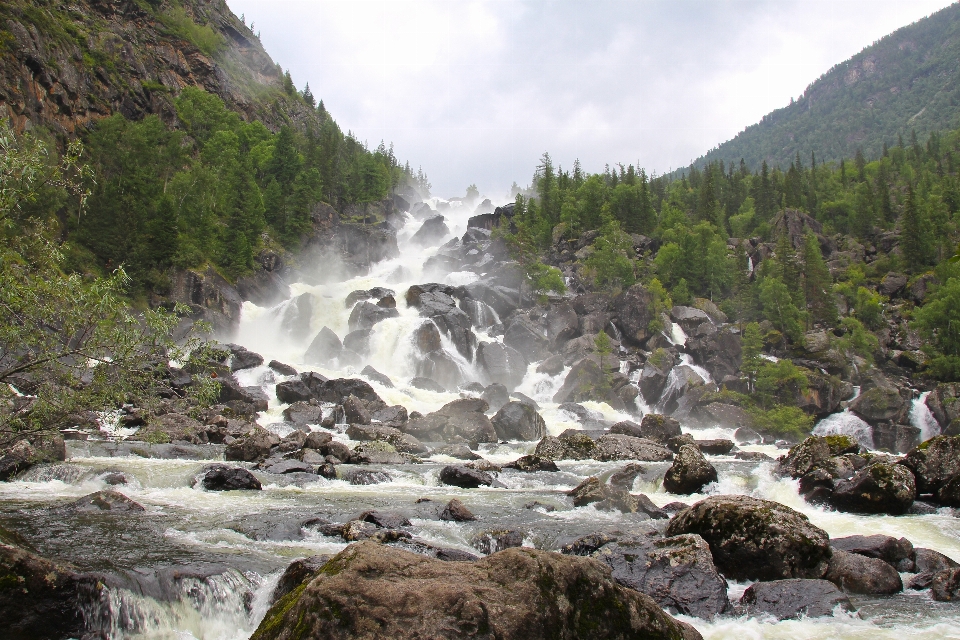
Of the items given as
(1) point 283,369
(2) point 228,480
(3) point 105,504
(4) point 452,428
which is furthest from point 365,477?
(1) point 283,369

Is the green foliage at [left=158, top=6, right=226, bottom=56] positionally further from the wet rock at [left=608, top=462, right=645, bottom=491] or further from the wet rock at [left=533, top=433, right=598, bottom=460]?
the wet rock at [left=608, top=462, right=645, bottom=491]

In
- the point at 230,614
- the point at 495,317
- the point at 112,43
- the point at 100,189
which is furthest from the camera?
the point at 112,43

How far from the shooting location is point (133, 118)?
276 feet

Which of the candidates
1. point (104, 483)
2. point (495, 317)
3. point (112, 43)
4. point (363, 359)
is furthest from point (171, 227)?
point (112, 43)

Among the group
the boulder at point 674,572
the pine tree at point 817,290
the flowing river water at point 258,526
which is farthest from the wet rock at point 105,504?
the pine tree at point 817,290

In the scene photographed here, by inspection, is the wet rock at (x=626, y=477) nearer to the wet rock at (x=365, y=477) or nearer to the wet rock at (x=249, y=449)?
the wet rock at (x=365, y=477)

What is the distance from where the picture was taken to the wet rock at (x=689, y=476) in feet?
77.6

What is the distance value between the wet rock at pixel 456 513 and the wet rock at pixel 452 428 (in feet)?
66.0

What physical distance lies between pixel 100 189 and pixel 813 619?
67.5 metres

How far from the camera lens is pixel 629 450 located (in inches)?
1387

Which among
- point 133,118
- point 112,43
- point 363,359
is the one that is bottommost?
point 363,359

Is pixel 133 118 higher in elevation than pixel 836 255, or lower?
higher

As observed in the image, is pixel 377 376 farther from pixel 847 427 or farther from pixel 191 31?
pixel 191 31

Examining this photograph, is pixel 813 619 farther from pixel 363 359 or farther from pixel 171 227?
pixel 171 227
